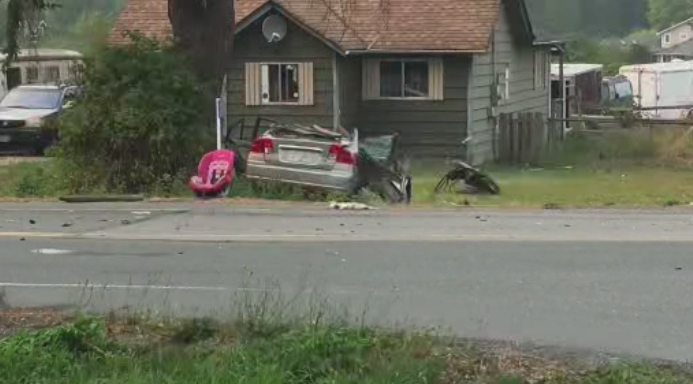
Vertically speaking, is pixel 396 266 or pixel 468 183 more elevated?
pixel 468 183

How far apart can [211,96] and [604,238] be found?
26.7 feet

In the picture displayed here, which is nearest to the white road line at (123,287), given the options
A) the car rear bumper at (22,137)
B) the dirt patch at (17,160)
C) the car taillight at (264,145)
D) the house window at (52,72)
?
the car taillight at (264,145)

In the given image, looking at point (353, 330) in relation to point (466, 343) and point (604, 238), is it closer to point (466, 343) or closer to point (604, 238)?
point (466, 343)

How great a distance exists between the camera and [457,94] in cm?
2764

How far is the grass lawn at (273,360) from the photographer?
5688mm

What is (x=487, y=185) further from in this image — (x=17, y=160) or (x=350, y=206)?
(x=17, y=160)

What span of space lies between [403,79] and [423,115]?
103cm

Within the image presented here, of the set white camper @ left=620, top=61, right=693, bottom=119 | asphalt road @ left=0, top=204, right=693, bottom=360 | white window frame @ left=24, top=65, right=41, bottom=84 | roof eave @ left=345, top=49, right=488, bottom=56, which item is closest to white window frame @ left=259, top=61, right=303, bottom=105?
roof eave @ left=345, top=49, right=488, bottom=56

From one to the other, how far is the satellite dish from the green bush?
29.1 ft

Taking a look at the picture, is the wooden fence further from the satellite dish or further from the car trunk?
the car trunk

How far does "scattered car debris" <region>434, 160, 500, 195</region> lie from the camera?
20109mm

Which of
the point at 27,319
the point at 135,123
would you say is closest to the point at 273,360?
the point at 27,319

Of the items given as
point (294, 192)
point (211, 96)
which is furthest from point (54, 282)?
point (211, 96)

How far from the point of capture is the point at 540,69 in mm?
35719
